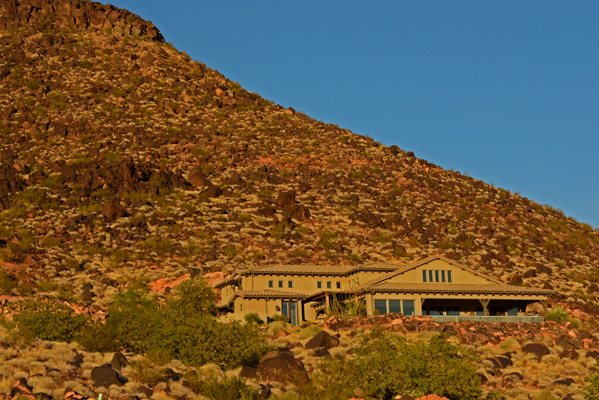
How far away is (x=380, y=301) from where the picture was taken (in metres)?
43.8

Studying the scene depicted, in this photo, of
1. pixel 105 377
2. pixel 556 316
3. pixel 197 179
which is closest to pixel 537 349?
pixel 556 316

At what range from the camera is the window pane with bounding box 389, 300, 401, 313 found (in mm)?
43750

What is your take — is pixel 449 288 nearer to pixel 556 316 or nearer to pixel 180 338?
pixel 556 316

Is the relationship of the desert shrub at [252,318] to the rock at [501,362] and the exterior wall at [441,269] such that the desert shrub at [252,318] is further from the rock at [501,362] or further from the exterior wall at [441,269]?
the rock at [501,362]

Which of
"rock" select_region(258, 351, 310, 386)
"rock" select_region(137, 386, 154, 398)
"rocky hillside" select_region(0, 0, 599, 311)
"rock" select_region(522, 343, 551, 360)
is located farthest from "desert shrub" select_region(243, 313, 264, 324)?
"rock" select_region(522, 343, 551, 360)

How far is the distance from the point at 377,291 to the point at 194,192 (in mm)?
31453

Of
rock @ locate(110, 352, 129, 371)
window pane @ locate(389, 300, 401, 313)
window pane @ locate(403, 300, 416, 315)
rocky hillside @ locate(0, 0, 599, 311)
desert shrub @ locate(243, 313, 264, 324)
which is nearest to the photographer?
rock @ locate(110, 352, 129, 371)

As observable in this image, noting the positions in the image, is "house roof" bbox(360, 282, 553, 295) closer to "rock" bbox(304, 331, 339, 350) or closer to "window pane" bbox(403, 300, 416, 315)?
"window pane" bbox(403, 300, 416, 315)

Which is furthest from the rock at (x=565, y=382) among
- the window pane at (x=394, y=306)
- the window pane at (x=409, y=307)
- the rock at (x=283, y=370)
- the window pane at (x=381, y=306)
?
the window pane at (x=381, y=306)

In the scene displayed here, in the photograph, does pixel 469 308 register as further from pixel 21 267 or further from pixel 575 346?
pixel 21 267

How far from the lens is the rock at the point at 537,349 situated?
122 feet

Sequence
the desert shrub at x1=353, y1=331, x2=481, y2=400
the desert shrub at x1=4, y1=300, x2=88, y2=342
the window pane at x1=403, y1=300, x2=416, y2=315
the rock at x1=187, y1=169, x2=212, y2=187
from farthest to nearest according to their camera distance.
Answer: the rock at x1=187, y1=169, x2=212, y2=187, the window pane at x1=403, y1=300, x2=416, y2=315, the desert shrub at x1=4, y1=300, x2=88, y2=342, the desert shrub at x1=353, y1=331, x2=481, y2=400

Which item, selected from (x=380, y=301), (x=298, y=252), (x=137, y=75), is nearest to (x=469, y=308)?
(x=380, y=301)

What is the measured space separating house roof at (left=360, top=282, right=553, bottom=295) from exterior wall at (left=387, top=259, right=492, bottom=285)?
20.3 inches
